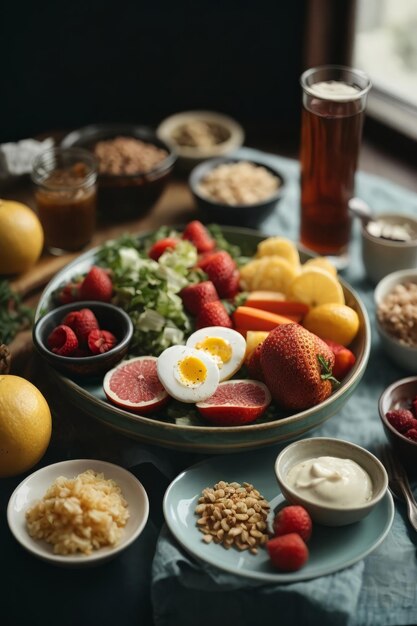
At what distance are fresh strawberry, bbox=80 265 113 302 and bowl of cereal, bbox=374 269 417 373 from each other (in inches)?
28.0

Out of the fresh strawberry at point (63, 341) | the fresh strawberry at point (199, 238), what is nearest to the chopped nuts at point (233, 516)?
the fresh strawberry at point (63, 341)

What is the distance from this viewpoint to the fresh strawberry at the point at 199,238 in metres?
2.15

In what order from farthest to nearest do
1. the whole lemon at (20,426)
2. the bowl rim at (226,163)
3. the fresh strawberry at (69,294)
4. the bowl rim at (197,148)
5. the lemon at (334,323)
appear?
the bowl rim at (197,148) → the bowl rim at (226,163) → the fresh strawberry at (69,294) → the lemon at (334,323) → the whole lemon at (20,426)

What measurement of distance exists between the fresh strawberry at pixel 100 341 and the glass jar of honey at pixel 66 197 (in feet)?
1.92

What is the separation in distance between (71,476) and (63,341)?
33cm

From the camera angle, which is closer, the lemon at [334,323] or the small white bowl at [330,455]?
the small white bowl at [330,455]

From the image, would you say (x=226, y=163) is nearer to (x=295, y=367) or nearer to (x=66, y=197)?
(x=66, y=197)

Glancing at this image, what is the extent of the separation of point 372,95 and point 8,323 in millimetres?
1792

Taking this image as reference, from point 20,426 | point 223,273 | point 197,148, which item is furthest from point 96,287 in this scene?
point 197,148

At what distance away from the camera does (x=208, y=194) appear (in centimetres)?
246

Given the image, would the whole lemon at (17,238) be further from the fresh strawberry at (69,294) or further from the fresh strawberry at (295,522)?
the fresh strawberry at (295,522)

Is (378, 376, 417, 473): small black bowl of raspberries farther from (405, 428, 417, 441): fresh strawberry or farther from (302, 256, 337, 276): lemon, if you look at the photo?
(302, 256, 337, 276): lemon

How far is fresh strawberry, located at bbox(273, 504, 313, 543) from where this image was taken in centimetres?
145

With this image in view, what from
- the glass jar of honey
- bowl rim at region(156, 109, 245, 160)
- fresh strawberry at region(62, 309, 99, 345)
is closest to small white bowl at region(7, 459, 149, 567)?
fresh strawberry at region(62, 309, 99, 345)
